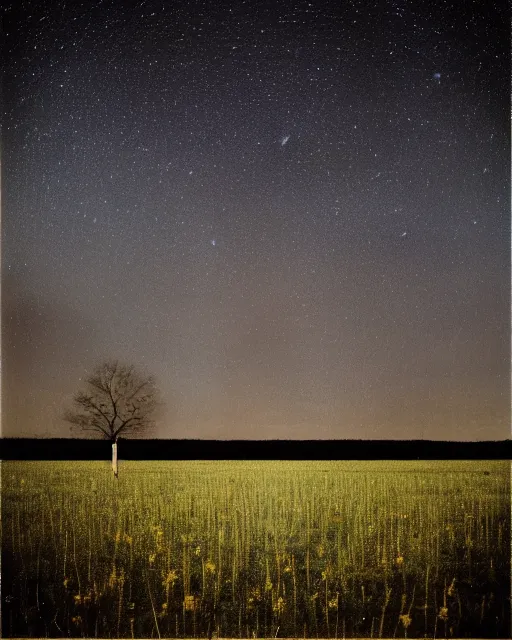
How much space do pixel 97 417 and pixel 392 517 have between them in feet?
56.0

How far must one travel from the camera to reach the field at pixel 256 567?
3.76 meters

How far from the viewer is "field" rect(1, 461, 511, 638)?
12.3 feet

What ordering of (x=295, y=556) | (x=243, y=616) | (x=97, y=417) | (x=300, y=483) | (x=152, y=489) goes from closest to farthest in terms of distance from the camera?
(x=243, y=616) → (x=295, y=556) → (x=152, y=489) → (x=300, y=483) → (x=97, y=417)

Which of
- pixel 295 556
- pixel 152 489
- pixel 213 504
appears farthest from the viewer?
pixel 152 489

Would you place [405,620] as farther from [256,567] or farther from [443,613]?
[256,567]

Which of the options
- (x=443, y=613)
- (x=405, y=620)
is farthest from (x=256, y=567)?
(x=443, y=613)

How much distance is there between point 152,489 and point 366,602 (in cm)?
559

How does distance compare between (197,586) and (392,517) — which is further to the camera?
(392,517)

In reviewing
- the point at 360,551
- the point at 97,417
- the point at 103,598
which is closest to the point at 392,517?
the point at 360,551

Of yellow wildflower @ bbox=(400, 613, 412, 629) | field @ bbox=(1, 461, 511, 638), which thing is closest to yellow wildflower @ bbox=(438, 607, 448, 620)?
field @ bbox=(1, 461, 511, 638)

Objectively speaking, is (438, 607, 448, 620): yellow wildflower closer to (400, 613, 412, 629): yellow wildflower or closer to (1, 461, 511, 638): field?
(1, 461, 511, 638): field

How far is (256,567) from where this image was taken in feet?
15.3

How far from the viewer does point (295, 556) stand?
492 cm

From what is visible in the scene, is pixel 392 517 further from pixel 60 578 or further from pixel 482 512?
pixel 60 578
